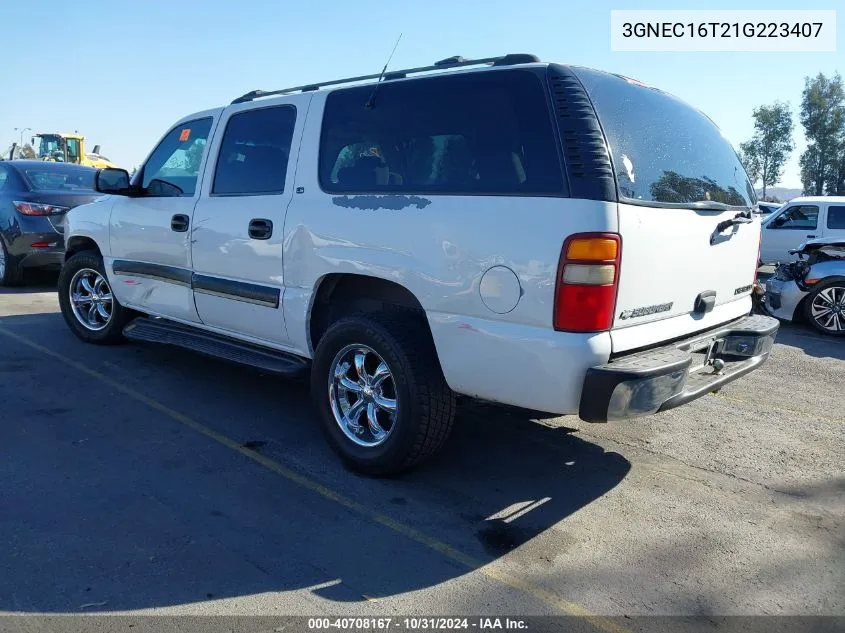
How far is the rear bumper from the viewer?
3.03 metres

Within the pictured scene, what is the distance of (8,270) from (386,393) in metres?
7.50

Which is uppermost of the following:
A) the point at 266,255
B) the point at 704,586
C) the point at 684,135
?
the point at 684,135

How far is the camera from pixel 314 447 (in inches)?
167

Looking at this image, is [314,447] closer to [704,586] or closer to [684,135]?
[704,586]

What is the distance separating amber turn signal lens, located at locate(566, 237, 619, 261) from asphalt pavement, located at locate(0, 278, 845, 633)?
1285 mm

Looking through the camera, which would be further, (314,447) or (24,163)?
(24,163)

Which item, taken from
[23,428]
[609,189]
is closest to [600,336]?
[609,189]

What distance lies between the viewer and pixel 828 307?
331 inches

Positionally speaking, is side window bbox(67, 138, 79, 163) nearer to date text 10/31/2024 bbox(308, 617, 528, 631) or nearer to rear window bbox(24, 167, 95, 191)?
rear window bbox(24, 167, 95, 191)

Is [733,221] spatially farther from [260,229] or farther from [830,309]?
[830,309]

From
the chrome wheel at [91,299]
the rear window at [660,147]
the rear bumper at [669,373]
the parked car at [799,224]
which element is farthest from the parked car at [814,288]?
the chrome wheel at [91,299]

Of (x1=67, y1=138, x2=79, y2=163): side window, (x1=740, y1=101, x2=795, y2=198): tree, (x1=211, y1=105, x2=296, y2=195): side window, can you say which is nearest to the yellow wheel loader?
(x1=67, y1=138, x2=79, y2=163): side window

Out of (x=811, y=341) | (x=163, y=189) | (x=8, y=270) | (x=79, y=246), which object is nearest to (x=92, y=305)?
(x=79, y=246)

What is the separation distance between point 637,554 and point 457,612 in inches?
36.5
